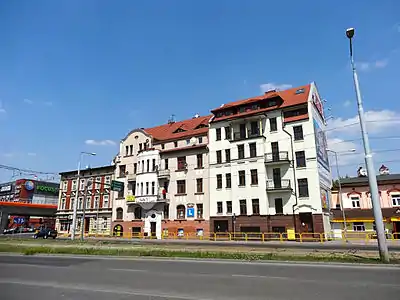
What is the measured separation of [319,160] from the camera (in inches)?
1474

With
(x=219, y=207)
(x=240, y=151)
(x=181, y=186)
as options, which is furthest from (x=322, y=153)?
(x=181, y=186)

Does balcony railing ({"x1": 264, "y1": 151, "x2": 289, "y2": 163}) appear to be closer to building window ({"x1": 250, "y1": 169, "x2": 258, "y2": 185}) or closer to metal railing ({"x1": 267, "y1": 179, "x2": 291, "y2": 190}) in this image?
building window ({"x1": 250, "y1": 169, "x2": 258, "y2": 185})

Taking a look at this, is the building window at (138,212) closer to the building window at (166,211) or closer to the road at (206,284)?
the building window at (166,211)

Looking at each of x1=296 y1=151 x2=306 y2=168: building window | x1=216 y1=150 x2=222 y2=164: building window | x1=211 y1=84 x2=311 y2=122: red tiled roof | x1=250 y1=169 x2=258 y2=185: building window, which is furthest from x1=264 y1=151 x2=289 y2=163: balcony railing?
x1=216 y1=150 x2=222 y2=164: building window

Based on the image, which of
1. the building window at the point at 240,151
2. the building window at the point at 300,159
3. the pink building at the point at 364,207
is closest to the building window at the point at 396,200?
the pink building at the point at 364,207

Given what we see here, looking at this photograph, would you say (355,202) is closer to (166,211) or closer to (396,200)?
(396,200)

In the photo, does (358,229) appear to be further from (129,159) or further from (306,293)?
(306,293)

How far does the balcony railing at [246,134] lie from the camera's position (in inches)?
1585

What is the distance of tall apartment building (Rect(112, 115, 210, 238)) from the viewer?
43.2 m

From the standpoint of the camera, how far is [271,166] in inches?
1526

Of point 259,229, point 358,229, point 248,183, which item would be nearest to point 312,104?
point 248,183

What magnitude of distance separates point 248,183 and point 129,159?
21959mm

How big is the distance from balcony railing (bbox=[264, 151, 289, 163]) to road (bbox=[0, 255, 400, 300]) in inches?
985

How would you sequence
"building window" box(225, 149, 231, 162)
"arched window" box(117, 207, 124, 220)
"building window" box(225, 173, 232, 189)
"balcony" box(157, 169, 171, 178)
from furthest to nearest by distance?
"arched window" box(117, 207, 124, 220) < "balcony" box(157, 169, 171, 178) < "building window" box(225, 149, 231, 162) < "building window" box(225, 173, 232, 189)
